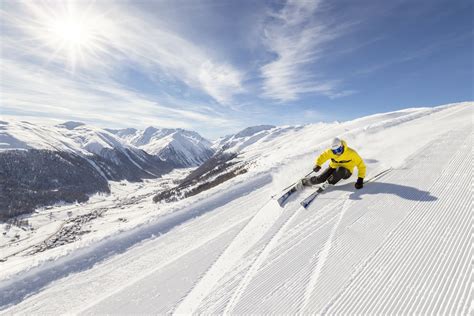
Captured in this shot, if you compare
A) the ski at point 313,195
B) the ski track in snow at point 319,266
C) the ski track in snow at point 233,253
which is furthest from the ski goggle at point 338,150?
the ski track in snow at point 233,253

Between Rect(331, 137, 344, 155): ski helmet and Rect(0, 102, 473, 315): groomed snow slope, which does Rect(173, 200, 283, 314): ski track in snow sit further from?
Rect(331, 137, 344, 155): ski helmet

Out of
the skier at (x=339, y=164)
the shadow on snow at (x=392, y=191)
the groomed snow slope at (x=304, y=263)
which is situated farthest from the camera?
the skier at (x=339, y=164)

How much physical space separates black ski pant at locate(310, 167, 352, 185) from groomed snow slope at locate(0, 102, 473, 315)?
19.5 inches

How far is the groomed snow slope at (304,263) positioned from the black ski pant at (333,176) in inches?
19.5

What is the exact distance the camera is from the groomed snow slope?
4.56 metres

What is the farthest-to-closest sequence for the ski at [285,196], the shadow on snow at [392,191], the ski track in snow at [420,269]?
the ski at [285,196], the shadow on snow at [392,191], the ski track in snow at [420,269]

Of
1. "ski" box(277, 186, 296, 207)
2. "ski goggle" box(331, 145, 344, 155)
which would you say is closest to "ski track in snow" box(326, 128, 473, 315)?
"ski goggle" box(331, 145, 344, 155)

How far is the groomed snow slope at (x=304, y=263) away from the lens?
456cm

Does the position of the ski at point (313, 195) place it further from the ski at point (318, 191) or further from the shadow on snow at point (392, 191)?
the shadow on snow at point (392, 191)

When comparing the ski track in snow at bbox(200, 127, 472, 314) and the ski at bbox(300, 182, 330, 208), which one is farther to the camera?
the ski at bbox(300, 182, 330, 208)

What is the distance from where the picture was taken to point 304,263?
18.4 ft

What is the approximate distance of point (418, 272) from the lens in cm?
A: 484

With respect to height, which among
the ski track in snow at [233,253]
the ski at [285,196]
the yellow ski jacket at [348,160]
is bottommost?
the ski track in snow at [233,253]

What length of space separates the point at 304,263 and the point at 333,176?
16.0ft
